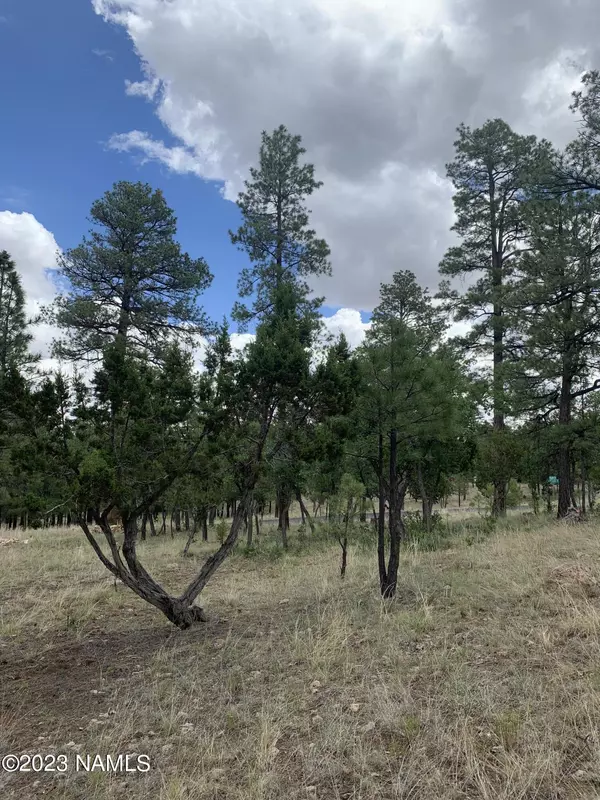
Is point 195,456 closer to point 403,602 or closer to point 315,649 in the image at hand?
point 315,649

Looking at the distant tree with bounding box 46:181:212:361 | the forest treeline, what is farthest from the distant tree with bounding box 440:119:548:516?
the distant tree with bounding box 46:181:212:361

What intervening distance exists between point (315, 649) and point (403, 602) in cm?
224

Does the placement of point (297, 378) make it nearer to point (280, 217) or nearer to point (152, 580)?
point (152, 580)

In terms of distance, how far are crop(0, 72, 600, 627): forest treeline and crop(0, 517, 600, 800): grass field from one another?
1089 millimetres

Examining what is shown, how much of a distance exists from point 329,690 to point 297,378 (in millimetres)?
3374

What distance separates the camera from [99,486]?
4688 mm

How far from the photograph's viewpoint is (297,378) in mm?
5926

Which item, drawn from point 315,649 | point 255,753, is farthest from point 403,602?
point 255,753

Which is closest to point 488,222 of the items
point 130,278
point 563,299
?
point 563,299

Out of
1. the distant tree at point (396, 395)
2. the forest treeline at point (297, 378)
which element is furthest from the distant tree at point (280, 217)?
the distant tree at point (396, 395)

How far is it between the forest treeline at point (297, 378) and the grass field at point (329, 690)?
3.57 ft

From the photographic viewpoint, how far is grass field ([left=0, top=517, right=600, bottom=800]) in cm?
273

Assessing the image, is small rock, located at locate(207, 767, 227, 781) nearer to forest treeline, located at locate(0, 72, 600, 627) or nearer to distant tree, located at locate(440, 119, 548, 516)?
forest treeline, located at locate(0, 72, 600, 627)

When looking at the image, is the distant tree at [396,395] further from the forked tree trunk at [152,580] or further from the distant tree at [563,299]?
the distant tree at [563,299]
